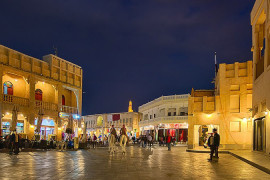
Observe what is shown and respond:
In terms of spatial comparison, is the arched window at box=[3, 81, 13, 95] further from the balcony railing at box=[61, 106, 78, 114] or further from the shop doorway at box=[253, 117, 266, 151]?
the shop doorway at box=[253, 117, 266, 151]

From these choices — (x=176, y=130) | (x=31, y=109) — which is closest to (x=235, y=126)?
(x=31, y=109)

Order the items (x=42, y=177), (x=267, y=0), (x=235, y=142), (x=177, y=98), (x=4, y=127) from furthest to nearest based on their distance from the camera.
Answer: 1. (x=177, y=98)
2. (x=4, y=127)
3. (x=235, y=142)
4. (x=267, y=0)
5. (x=42, y=177)

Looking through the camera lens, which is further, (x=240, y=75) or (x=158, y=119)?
(x=158, y=119)

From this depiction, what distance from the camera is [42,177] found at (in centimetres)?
882

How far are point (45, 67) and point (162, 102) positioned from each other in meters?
26.1

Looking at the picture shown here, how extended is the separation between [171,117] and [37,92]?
963 inches

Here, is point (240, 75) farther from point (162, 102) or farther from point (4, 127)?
point (162, 102)

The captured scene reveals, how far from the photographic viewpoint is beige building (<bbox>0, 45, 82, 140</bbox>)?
26.2 meters

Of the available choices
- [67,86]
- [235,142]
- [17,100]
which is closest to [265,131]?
[235,142]

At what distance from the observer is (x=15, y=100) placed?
26.6 meters

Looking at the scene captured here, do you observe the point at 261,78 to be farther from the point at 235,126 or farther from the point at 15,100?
the point at 15,100

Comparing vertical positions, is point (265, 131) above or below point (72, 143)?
above

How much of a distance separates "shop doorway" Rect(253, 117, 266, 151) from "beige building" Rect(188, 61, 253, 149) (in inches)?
118

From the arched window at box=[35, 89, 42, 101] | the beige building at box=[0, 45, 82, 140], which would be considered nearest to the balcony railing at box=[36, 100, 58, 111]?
the beige building at box=[0, 45, 82, 140]
